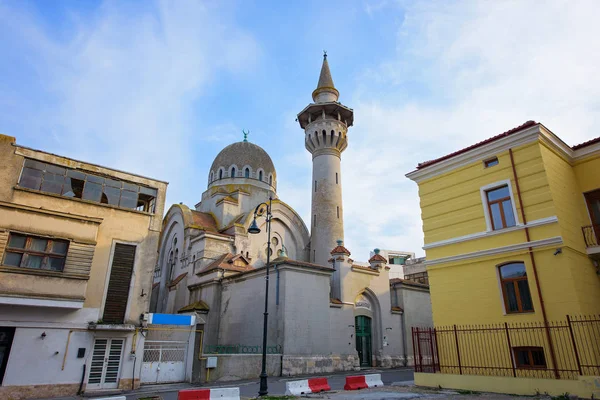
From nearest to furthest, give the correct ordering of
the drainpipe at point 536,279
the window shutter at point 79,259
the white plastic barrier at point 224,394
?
the white plastic barrier at point 224,394
the drainpipe at point 536,279
the window shutter at point 79,259

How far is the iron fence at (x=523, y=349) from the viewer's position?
11.0m

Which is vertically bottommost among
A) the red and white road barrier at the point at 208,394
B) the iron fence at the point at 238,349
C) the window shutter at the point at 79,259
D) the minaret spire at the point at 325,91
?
the red and white road barrier at the point at 208,394

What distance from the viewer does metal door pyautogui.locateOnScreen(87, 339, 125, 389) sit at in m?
14.4

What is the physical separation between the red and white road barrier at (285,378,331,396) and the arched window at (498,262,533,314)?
20.7 feet

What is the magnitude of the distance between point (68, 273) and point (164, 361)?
5.21m

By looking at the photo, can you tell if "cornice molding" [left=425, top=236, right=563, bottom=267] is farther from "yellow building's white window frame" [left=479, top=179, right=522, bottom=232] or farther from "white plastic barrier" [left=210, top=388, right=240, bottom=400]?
"white plastic barrier" [left=210, top=388, right=240, bottom=400]

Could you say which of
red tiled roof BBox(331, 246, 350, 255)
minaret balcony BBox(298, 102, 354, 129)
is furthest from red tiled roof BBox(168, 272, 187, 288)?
minaret balcony BBox(298, 102, 354, 129)

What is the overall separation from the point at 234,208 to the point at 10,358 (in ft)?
66.4

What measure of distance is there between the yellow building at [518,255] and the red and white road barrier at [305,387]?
3.53 metres

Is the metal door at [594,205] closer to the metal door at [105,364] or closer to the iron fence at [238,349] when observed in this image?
the iron fence at [238,349]

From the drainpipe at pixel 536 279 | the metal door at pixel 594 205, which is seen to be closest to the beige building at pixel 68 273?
the drainpipe at pixel 536 279

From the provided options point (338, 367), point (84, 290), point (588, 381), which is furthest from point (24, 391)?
point (588, 381)

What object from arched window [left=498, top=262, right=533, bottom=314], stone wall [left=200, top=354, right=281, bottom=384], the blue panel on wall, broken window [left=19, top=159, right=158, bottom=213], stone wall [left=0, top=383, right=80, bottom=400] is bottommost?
stone wall [left=0, top=383, right=80, bottom=400]

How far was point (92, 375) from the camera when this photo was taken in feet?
47.1
